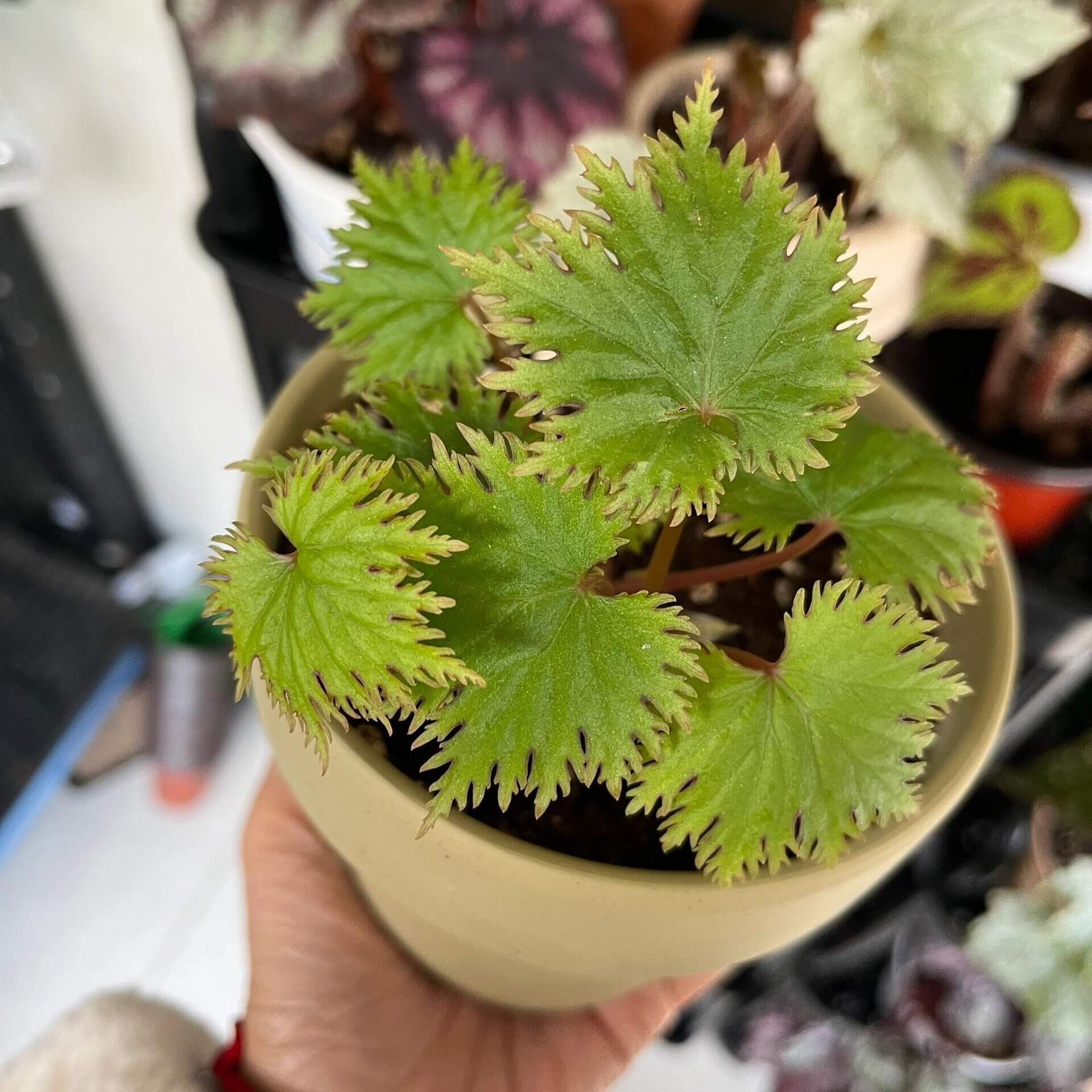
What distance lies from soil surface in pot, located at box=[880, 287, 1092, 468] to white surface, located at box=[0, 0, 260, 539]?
22.0 inches

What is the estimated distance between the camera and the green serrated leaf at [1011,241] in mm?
572

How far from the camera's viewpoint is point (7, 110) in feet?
2.42

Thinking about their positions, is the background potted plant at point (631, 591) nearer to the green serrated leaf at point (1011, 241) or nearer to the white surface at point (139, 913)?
the green serrated leaf at point (1011, 241)

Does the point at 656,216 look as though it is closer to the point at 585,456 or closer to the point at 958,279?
the point at 585,456

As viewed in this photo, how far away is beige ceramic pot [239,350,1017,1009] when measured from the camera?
34 centimetres

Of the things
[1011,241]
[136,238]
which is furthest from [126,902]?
[1011,241]

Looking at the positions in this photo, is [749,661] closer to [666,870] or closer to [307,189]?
[666,870]

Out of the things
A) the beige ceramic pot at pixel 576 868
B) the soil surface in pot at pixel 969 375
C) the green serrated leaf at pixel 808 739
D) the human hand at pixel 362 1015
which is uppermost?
the green serrated leaf at pixel 808 739

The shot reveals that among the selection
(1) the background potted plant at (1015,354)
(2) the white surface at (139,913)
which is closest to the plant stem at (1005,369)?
(1) the background potted plant at (1015,354)

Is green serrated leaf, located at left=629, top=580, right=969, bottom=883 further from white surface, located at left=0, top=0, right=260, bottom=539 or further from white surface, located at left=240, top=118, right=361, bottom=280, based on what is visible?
white surface, located at left=0, top=0, right=260, bottom=539

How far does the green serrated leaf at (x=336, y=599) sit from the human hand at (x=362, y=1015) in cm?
34

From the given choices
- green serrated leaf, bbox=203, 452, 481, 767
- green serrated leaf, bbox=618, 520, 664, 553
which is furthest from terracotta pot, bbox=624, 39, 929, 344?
green serrated leaf, bbox=203, 452, 481, 767

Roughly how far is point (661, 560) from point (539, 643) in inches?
2.9

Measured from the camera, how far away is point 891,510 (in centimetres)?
38
